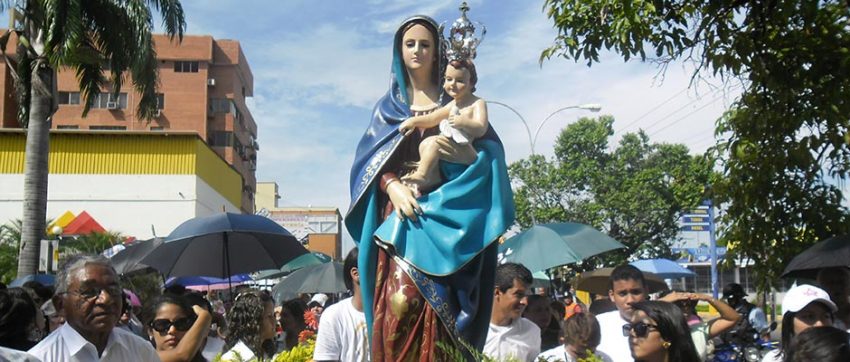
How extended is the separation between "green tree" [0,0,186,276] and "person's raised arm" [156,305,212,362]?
40.6ft

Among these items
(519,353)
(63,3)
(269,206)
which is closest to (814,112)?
(519,353)

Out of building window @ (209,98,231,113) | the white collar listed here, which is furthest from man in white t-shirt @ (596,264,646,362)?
building window @ (209,98,231,113)

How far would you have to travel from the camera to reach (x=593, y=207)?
44844 mm

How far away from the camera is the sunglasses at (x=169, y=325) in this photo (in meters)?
4.75

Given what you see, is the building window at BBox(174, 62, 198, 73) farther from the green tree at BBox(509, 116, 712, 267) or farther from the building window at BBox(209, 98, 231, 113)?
the green tree at BBox(509, 116, 712, 267)

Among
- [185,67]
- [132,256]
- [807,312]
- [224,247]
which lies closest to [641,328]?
[807,312]

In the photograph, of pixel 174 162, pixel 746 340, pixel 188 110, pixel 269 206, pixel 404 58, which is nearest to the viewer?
pixel 404 58

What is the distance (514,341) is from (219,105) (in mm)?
53618

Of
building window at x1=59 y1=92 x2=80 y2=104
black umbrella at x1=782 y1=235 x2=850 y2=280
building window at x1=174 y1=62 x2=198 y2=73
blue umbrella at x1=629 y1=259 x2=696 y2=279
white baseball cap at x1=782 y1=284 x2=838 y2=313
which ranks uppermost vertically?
building window at x1=174 y1=62 x2=198 y2=73

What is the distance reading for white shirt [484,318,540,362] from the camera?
518 centimetres

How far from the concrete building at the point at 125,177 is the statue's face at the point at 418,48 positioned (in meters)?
34.6

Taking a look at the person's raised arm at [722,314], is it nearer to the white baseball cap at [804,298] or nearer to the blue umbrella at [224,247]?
the white baseball cap at [804,298]

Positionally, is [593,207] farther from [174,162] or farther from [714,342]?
[714,342]

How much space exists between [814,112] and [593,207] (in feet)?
123
